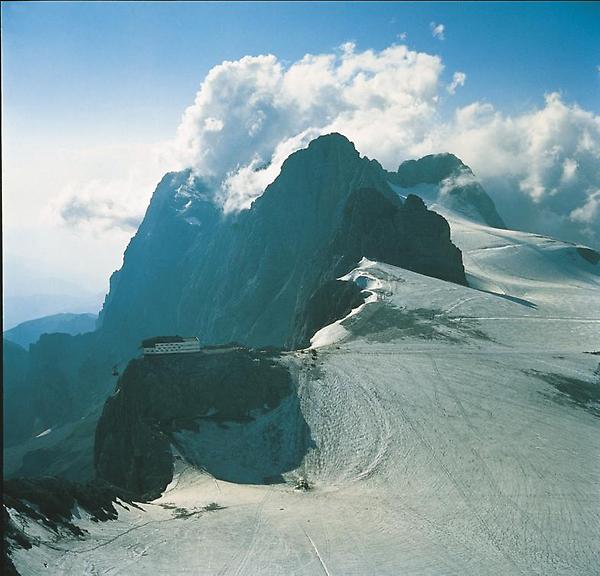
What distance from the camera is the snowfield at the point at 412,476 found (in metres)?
35.7

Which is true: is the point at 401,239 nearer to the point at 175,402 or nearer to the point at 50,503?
the point at 175,402

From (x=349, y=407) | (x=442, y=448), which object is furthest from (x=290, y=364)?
(x=442, y=448)

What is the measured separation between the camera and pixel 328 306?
11200cm

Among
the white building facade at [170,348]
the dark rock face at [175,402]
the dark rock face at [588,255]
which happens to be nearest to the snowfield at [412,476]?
the dark rock face at [175,402]

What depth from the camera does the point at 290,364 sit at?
74.4 meters

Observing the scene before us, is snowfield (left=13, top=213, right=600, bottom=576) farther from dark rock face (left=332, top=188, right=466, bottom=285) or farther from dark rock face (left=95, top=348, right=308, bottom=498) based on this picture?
dark rock face (left=332, top=188, right=466, bottom=285)

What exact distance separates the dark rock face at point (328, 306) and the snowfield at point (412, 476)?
8.92 m

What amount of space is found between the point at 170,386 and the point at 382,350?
29384mm

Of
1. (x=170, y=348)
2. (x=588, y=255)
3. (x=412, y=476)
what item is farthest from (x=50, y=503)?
(x=588, y=255)

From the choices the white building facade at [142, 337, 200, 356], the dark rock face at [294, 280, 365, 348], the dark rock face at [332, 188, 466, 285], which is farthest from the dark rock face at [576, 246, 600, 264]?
the white building facade at [142, 337, 200, 356]

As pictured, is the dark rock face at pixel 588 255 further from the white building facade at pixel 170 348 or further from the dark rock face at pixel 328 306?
the white building facade at pixel 170 348

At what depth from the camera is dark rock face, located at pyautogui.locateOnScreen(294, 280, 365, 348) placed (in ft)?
350

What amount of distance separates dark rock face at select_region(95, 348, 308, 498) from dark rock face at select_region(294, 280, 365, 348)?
3277cm

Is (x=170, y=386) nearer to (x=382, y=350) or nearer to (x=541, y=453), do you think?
(x=382, y=350)
